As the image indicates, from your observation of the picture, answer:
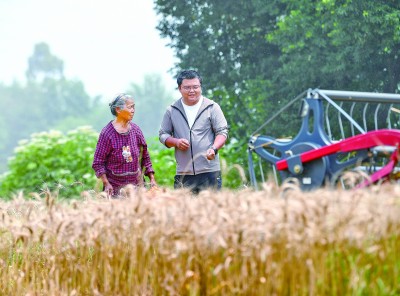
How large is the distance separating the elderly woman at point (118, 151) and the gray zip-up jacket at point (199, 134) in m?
0.27

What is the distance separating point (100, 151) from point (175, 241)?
2.79 meters

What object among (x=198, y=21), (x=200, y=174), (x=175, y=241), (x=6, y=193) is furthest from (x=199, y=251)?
(x=198, y=21)

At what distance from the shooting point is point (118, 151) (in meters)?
7.61

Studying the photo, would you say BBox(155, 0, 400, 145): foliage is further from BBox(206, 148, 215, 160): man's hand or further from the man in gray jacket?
BBox(206, 148, 215, 160): man's hand

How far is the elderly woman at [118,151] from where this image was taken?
7.60m

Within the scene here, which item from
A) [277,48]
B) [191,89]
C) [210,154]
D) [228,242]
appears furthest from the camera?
[277,48]

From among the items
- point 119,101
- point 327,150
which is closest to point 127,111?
point 119,101

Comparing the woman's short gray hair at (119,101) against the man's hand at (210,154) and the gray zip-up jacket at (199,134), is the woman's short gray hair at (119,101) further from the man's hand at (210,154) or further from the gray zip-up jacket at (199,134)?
the man's hand at (210,154)

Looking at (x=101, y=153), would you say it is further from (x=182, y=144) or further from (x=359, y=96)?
(x=359, y=96)

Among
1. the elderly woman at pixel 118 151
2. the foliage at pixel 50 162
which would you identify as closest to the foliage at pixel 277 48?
the foliage at pixel 50 162

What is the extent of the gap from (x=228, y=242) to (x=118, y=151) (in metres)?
2.97

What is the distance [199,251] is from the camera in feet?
16.1

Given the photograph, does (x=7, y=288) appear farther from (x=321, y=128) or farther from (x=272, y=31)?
(x=272, y=31)

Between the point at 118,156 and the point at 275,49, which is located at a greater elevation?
the point at 275,49
